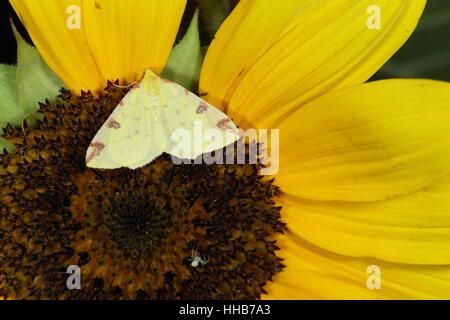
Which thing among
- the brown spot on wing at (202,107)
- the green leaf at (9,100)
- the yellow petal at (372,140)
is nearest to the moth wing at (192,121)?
the brown spot on wing at (202,107)

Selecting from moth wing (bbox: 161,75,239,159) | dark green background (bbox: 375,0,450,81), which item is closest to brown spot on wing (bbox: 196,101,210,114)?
moth wing (bbox: 161,75,239,159)

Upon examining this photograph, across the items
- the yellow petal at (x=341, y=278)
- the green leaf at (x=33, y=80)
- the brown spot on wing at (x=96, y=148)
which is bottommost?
the yellow petal at (x=341, y=278)

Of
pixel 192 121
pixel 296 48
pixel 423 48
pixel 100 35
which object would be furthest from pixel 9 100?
pixel 423 48

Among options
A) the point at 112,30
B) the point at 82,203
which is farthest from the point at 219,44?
the point at 82,203

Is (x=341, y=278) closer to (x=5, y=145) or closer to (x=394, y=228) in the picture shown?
(x=394, y=228)

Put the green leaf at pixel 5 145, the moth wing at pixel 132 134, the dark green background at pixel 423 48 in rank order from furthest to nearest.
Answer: the dark green background at pixel 423 48 → the green leaf at pixel 5 145 → the moth wing at pixel 132 134

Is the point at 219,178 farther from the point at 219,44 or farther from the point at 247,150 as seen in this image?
the point at 219,44

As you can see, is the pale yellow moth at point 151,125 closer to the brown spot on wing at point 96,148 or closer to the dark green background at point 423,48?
the brown spot on wing at point 96,148
